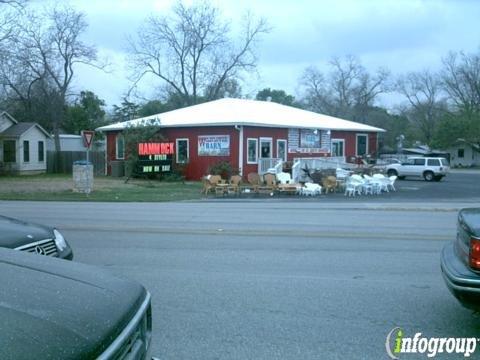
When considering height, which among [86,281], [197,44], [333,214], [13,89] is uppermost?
[197,44]

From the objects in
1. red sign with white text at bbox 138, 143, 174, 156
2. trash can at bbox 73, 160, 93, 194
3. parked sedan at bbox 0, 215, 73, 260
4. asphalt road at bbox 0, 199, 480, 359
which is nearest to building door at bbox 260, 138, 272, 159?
red sign with white text at bbox 138, 143, 174, 156

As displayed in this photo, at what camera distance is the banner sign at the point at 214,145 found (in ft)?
106

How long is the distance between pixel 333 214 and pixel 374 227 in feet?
11.3

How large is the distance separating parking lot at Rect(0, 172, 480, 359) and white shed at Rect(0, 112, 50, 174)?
90.5 ft

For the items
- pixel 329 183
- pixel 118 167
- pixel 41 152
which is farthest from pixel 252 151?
pixel 41 152

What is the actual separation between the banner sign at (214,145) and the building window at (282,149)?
381 cm

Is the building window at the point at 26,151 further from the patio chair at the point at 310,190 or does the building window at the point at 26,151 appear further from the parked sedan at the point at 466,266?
the parked sedan at the point at 466,266

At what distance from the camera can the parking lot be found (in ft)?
17.0

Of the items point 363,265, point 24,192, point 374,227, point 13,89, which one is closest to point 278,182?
point 24,192

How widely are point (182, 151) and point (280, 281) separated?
26.9 meters

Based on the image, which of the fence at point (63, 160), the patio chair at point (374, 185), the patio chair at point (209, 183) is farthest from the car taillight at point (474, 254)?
the fence at point (63, 160)

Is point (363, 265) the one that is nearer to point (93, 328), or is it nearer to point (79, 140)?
point (93, 328)

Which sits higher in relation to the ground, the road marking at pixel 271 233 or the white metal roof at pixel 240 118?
the white metal roof at pixel 240 118

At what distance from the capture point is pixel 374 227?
13.0 meters
